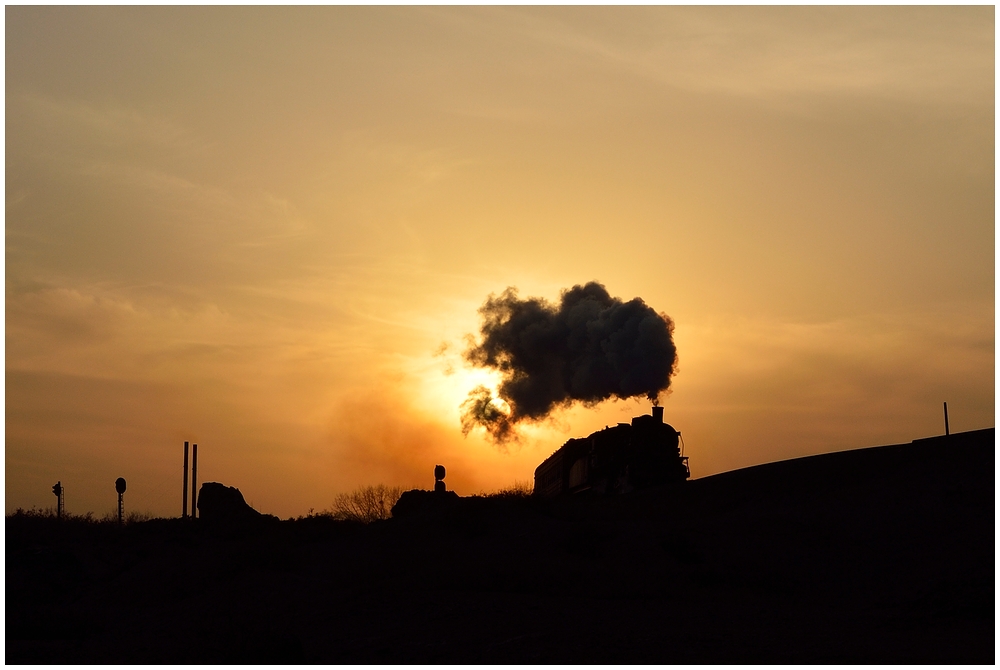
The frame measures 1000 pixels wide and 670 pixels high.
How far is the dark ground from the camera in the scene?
13.7 meters

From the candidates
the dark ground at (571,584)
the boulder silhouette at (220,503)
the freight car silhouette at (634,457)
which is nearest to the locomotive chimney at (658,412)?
the freight car silhouette at (634,457)

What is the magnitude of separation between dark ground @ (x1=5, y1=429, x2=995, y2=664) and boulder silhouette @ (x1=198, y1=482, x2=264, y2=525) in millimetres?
7215

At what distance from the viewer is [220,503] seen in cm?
3694

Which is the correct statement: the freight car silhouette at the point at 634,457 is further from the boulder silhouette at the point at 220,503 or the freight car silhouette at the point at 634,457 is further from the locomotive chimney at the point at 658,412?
the boulder silhouette at the point at 220,503

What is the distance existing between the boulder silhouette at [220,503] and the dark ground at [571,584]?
23.7 feet

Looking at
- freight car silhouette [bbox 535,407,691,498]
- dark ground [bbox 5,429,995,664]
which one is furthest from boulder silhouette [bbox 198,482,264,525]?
freight car silhouette [bbox 535,407,691,498]

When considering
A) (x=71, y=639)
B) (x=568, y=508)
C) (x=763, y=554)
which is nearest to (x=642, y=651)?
(x=763, y=554)

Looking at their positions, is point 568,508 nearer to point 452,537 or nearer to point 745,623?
point 452,537

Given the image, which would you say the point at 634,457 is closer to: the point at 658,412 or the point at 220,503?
the point at 658,412

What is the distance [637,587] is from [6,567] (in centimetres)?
1444

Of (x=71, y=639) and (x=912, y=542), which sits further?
(x=912, y=542)

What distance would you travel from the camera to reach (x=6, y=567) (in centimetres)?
2155

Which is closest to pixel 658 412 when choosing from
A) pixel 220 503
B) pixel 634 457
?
pixel 634 457

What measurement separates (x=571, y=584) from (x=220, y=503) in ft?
75.6
